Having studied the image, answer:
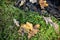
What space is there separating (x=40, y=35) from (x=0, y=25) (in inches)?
18.5

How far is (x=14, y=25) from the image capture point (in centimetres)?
204

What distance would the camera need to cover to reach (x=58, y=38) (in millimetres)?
2148

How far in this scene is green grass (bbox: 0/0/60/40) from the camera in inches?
78.9

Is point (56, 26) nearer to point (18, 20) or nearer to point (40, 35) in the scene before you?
point (40, 35)


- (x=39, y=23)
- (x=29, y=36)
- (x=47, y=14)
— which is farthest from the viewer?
(x=47, y=14)

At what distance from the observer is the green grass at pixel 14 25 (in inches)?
78.9

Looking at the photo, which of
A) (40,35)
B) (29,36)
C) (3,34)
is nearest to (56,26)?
(40,35)

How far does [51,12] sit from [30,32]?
1.70 ft

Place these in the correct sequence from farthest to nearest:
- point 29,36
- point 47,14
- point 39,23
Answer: point 47,14
point 39,23
point 29,36

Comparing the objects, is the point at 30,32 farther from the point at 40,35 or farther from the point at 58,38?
the point at 58,38

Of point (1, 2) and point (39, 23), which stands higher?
point (1, 2)

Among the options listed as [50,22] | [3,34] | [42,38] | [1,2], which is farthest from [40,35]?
[1,2]

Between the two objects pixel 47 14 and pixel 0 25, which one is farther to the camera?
pixel 47 14

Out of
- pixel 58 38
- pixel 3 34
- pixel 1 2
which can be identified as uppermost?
pixel 1 2
